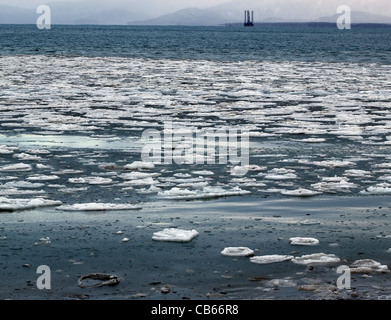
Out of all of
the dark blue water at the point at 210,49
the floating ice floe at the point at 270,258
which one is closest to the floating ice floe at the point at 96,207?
the floating ice floe at the point at 270,258

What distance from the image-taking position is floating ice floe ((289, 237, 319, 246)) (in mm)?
5855

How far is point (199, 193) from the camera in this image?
7.56 m

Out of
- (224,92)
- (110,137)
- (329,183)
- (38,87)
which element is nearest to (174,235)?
(329,183)

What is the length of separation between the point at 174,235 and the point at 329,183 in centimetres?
264

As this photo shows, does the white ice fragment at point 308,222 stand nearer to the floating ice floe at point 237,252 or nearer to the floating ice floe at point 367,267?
the floating ice floe at point 237,252

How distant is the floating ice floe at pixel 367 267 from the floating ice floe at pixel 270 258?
1.56 ft

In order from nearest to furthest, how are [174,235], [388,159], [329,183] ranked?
[174,235] < [329,183] < [388,159]

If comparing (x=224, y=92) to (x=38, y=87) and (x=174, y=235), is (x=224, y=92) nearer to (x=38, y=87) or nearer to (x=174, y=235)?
(x=38, y=87)

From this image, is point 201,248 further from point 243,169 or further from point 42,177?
point 243,169

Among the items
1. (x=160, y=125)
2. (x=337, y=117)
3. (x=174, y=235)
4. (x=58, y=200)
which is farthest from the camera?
(x=337, y=117)

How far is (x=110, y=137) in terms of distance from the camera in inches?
451

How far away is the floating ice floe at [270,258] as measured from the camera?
5430 mm

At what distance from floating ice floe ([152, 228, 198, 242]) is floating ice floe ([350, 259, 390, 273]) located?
1.33 metres

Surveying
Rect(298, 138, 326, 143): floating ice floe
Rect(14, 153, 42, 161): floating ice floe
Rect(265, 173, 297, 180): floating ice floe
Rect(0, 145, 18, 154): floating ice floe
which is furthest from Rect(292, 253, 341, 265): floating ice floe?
Rect(298, 138, 326, 143): floating ice floe
